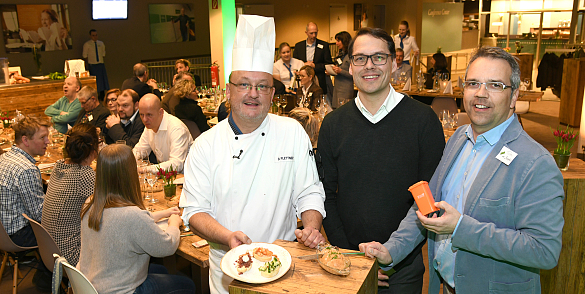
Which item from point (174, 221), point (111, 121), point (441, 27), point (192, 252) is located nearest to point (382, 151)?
point (192, 252)

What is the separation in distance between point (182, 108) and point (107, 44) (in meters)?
9.16

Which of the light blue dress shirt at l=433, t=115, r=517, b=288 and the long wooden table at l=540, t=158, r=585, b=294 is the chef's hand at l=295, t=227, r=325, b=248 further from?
the long wooden table at l=540, t=158, r=585, b=294

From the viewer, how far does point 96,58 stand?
12.5 m

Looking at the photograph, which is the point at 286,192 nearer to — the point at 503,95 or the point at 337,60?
the point at 503,95

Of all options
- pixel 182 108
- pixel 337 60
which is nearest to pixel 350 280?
pixel 182 108

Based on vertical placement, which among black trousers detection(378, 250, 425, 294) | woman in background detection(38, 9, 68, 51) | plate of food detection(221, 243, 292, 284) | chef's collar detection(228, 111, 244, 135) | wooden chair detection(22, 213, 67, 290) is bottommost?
wooden chair detection(22, 213, 67, 290)

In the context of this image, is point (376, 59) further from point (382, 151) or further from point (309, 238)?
point (309, 238)

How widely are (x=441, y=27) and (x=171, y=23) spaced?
8.85 metres

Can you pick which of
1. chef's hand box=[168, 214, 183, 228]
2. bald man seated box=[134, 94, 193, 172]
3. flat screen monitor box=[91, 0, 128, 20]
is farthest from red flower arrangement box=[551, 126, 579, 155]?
flat screen monitor box=[91, 0, 128, 20]

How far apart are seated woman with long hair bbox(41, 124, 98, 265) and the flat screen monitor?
11.0m

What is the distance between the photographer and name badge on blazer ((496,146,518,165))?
1.61 meters

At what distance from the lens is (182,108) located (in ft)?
18.1

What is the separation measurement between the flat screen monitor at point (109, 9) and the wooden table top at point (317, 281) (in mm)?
13194

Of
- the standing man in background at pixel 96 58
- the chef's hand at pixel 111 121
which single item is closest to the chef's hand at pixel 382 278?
the chef's hand at pixel 111 121
